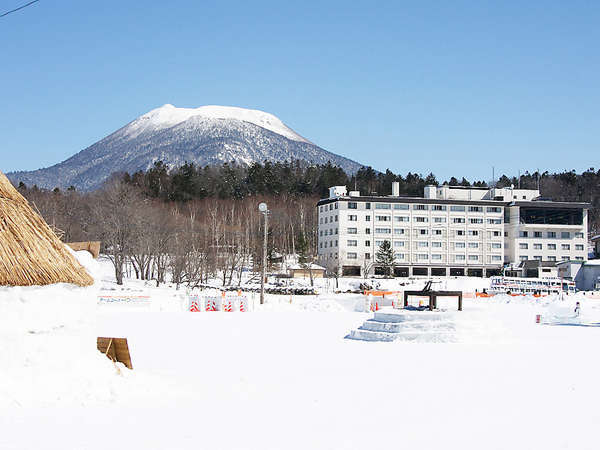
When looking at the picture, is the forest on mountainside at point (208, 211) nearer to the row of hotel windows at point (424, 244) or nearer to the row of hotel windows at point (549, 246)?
the row of hotel windows at point (424, 244)

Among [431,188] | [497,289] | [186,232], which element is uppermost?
[431,188]

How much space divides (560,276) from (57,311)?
85354mm

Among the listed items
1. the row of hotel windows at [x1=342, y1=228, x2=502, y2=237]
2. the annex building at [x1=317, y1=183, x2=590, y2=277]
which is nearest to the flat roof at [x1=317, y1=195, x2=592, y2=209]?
the annex building at [x1=317, y1=183, x2=590, y2=277]

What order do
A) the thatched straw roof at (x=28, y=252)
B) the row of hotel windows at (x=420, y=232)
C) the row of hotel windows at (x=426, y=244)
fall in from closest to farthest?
the thatched straw roof at (x=28, y=252), the row of hotel windows at (x=426, y=244), the row of hotel windows at (x=420, y=232)

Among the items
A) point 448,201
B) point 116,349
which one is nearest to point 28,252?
point 116,349

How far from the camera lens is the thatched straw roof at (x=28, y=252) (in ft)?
36.4

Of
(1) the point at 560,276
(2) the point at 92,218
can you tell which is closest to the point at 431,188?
(1) the point at 560,276

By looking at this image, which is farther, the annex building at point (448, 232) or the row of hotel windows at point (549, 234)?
the row of hotel windows at point (549, 234)

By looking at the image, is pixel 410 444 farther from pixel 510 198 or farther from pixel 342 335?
pixel 510 198

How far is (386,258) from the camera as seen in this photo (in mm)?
102500

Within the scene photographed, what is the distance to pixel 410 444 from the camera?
1040 cm

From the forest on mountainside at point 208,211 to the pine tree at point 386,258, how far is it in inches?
376

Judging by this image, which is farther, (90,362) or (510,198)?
(510,198)

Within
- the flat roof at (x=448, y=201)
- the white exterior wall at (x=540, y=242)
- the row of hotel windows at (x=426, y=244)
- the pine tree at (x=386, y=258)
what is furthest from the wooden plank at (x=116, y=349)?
the white exterior wall at (x=540, y=242)
